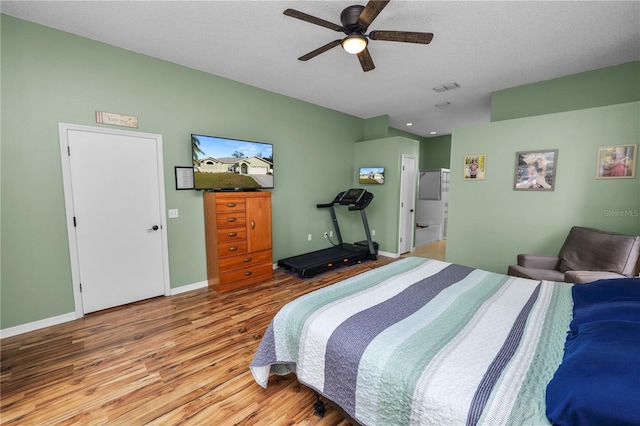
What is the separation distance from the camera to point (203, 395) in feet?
6.00

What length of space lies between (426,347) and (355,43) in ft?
7.83

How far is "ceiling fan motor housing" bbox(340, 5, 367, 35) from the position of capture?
2230mm

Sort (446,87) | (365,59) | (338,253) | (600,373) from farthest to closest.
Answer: (338,253) → (446,87) → (365,59) → (600,373)

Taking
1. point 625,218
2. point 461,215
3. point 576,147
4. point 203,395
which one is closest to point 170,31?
point 203,395

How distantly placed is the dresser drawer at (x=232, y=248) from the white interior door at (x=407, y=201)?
3303 millimetres

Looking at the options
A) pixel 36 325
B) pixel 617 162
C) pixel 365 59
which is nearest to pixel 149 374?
pixel 36 325

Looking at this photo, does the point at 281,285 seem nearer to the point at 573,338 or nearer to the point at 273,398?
the point at 273,398

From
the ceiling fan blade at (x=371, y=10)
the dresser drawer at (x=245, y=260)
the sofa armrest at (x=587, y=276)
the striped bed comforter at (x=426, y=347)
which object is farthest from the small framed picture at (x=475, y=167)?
the dresser drawer at (x=245, y=260)

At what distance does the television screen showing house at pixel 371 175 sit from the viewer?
5.48 m

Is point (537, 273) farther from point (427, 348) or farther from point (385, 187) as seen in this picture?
point (385, 187)

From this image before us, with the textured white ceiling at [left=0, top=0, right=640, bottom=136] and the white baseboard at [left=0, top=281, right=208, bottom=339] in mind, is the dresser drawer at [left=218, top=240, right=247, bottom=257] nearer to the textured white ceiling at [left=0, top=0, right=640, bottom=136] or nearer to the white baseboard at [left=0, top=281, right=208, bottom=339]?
the white baseboard at [left=0, top=281, right=208, bottom=339]

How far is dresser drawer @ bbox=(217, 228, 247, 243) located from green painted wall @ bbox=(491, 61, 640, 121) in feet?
14.3

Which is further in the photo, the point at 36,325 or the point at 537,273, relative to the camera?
the point at 537,273

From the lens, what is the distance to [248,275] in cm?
380
